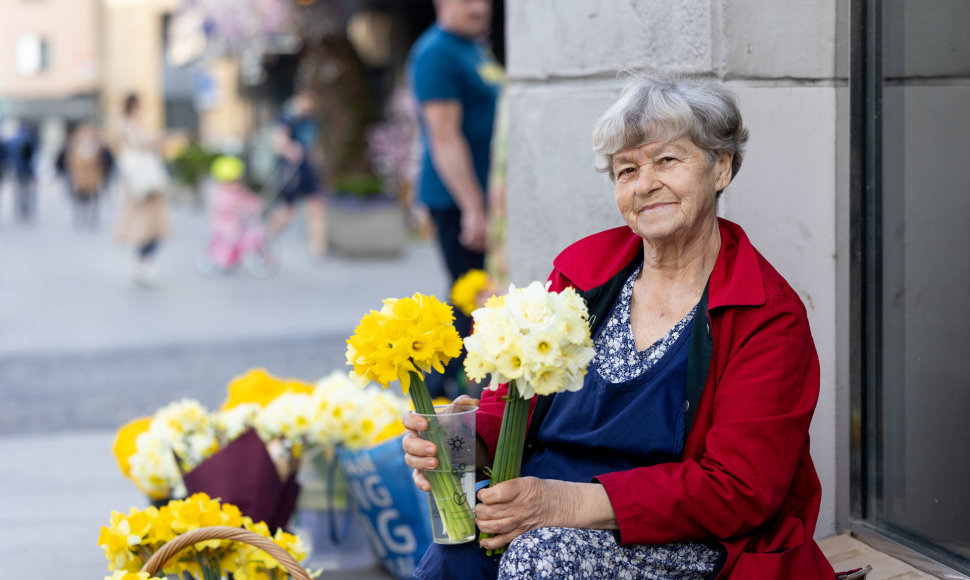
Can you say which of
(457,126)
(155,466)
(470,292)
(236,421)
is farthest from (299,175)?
(155,466)

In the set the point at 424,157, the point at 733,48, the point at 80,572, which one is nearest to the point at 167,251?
the point at 424,157

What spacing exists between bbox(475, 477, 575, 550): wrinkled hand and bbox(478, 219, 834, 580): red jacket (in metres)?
0.10

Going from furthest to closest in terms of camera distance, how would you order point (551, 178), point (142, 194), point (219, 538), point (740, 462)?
1. point (142, 194)
2. point (551, 178)
3. point (219, 538)
4. point (740, 462)

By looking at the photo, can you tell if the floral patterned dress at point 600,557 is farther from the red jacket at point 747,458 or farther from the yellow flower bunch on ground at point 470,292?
the yellow flower bunch on ground at point 470,292

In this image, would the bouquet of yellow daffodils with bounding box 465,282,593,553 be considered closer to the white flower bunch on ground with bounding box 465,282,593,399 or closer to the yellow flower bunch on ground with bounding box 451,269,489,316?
the white flower bunch on ground with bounding box 465,282,593,399

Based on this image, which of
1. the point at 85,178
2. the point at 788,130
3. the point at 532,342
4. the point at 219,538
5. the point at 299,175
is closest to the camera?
the point at 532,342

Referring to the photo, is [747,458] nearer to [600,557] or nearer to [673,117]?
[600,557]

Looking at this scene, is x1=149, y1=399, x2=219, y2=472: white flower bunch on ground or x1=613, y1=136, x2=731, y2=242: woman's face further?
x1=149, y1=399, x2=219, y2=472: white flower bunch on ground

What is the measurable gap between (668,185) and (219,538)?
1312 mm

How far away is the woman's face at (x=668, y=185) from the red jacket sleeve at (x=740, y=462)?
0.30m

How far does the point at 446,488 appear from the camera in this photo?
231 centimetres

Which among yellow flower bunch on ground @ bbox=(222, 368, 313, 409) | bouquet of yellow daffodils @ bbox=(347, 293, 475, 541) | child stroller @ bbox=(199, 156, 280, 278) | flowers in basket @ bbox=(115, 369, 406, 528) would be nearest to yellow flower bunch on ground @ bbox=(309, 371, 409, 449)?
flowers in basket @ bbox=(115, 369, 406, 528)

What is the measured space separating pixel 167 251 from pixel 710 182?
15218 millimetres

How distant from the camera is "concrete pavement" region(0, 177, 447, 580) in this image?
4.84 m
